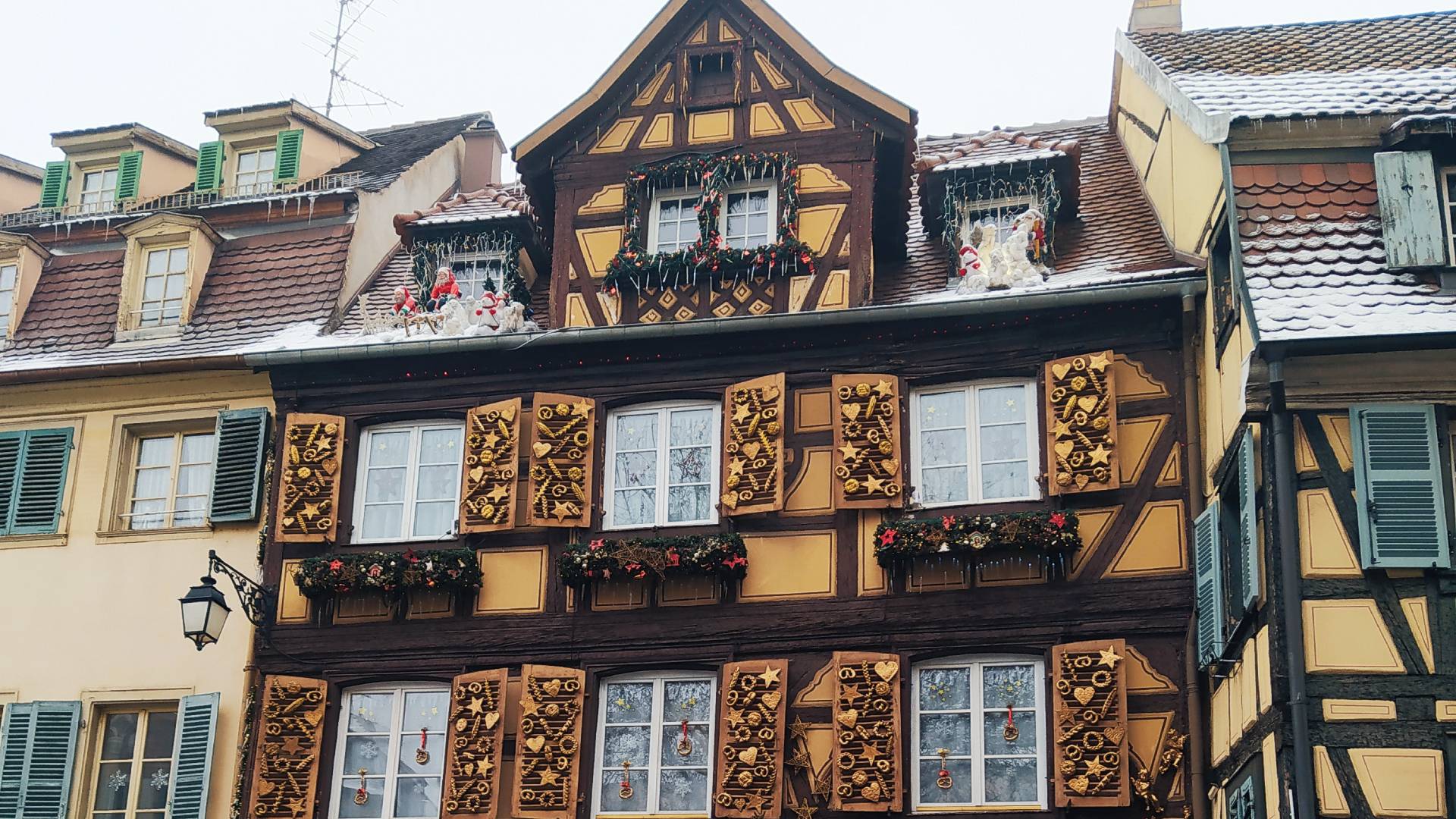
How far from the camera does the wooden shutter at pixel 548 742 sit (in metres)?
15.2

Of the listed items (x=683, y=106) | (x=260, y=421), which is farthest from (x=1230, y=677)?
(x=260, y=421)

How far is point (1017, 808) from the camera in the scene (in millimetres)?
14312

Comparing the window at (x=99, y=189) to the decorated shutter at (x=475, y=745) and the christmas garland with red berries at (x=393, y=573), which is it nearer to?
the christmas garland with red berries at (x=393, y=573)

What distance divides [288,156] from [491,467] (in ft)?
19.8

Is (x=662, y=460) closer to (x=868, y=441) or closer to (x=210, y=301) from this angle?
(x=868, y=441)

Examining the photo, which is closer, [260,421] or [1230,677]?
[1230,677]

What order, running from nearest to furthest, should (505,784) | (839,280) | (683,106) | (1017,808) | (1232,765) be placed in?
(1232,765) → (1017,808) → (505,784) → (839,280) → (683,106)

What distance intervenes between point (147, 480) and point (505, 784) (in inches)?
193

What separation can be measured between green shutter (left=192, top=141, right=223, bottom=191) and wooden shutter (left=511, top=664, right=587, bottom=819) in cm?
802

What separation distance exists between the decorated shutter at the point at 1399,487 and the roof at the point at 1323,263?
0.58 metres

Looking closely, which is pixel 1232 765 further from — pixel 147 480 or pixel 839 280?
pixel 147 480

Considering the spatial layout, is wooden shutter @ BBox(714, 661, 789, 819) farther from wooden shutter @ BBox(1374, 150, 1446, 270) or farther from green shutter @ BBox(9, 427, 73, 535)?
green shutter @ BBox(9, 427, 73, 535)

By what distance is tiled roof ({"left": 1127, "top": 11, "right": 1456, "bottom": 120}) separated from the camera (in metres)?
13.9

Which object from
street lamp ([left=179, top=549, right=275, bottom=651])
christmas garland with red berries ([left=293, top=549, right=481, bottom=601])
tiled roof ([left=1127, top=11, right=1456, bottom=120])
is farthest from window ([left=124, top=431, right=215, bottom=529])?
tiled roof ([left=1127, top=11, right=1456, bottom=120])
